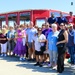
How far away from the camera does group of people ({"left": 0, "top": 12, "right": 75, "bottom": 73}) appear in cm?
963

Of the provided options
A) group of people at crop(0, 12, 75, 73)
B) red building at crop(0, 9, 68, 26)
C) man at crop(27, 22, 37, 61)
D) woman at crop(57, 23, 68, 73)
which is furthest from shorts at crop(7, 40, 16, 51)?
woman at crop(57, 23, 68, 73)

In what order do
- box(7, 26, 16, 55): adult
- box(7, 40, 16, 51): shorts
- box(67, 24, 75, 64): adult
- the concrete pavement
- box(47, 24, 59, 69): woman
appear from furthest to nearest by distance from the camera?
box(7, 40, 16, 51): shorts → box(7, 26, 16, 55): adult → box(67, 24, 75, 64): adult → box(47, 24, 59, 69): woman → the concrete pavement

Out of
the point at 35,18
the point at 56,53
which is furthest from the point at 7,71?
the point at 35,18

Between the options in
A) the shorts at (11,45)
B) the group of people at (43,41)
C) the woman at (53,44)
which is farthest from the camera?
the shorts at (11,45)

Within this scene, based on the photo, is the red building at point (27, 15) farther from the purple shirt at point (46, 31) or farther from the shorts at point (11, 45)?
the purple shirt at point (46, 31)

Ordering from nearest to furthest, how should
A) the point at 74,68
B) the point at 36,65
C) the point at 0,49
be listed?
1. the point at 74,68
2. the point at 36,65
3. the point at 0,49

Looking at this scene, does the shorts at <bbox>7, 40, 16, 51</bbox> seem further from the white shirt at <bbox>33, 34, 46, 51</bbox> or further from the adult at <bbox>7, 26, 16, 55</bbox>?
the white shirt at <bbox>33, 34, 46, 51</bbox>

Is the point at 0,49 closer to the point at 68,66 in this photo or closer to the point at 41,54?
the point at 41,54

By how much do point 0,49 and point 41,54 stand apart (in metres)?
4.64

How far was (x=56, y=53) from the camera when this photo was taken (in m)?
10.1

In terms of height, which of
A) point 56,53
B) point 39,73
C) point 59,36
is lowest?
point 39,73

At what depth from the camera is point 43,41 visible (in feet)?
36.4

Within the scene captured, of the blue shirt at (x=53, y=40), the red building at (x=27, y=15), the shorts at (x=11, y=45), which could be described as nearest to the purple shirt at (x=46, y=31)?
the blue shirt at (x=53, y=40)

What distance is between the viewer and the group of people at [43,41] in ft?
31.6
